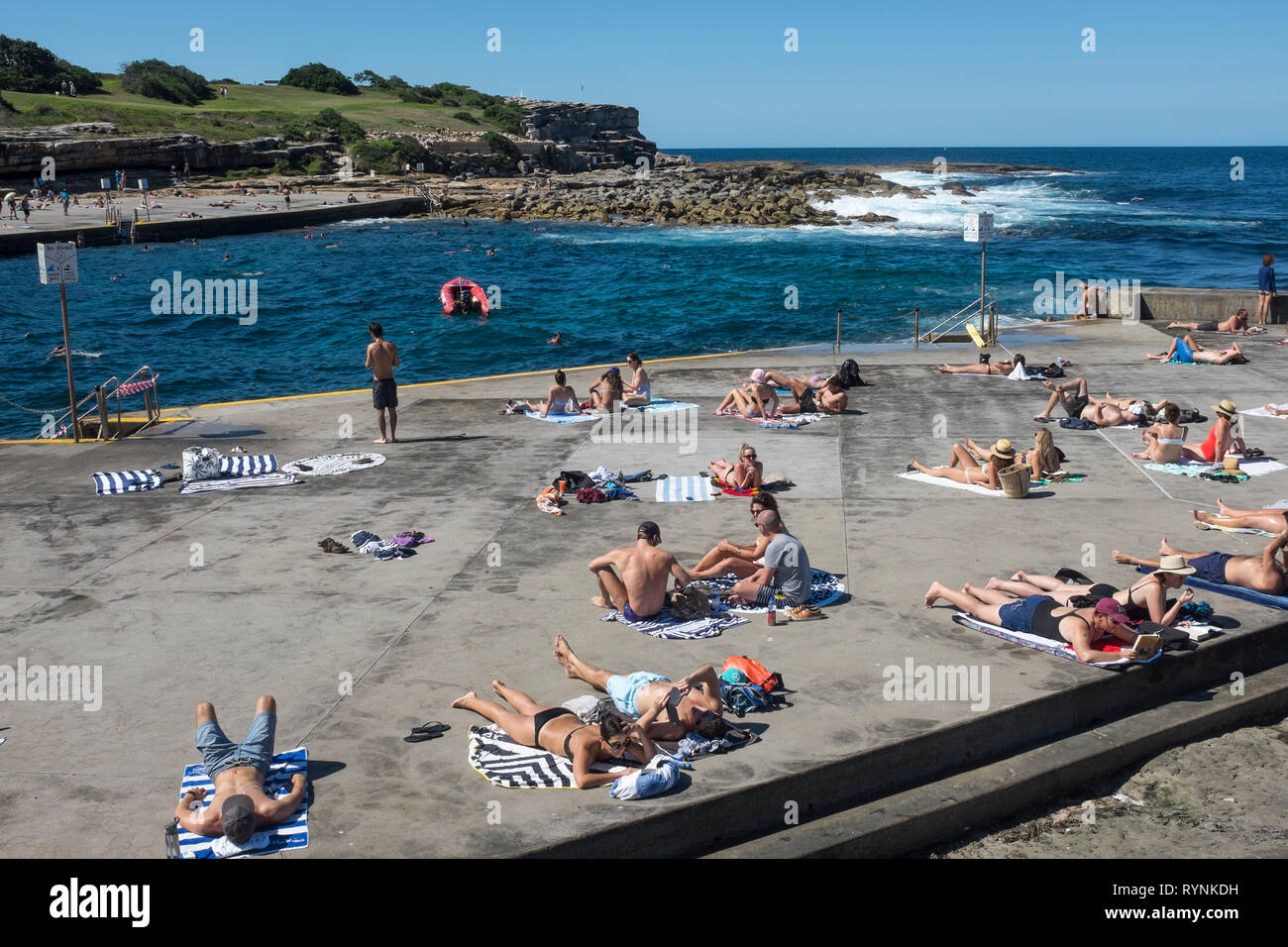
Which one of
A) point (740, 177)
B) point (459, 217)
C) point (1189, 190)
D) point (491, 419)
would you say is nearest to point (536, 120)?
point (740, 177)

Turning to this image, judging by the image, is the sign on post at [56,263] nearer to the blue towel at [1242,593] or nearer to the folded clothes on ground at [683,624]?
A: the folded clothes on ground at [683,624]

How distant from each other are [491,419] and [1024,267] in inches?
1615

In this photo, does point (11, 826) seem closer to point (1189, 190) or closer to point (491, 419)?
point (491, 419)

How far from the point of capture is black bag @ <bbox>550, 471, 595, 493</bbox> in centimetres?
1354

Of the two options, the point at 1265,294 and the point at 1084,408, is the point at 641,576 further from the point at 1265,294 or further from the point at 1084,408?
the point at 1265,294

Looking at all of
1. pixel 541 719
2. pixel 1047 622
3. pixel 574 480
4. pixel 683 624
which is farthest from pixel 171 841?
pixel 574 480

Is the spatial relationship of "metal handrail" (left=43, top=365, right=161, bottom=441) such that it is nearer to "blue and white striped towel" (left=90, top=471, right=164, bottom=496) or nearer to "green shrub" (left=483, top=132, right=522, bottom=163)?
"blue and white striped towel" (left=90, top=471, right=164, bottom=496)

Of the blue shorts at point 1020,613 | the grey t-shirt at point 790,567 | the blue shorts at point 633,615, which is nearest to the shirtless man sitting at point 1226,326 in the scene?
the blue shorts at point 1020,613

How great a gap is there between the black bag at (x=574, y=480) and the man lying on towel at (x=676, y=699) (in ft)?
18.2

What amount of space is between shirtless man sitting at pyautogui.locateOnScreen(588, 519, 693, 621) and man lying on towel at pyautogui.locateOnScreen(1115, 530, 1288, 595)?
15.7 feet

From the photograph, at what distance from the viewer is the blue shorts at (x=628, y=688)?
7836 millimetres

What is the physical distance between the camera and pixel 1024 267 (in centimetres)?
5244

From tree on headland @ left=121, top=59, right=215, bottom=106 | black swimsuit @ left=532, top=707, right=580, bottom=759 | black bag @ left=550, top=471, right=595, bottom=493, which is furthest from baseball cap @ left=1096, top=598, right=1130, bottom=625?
tree on headland @ left=121, top=59, right=215, bottom=106

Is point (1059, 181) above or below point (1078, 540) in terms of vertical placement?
above
